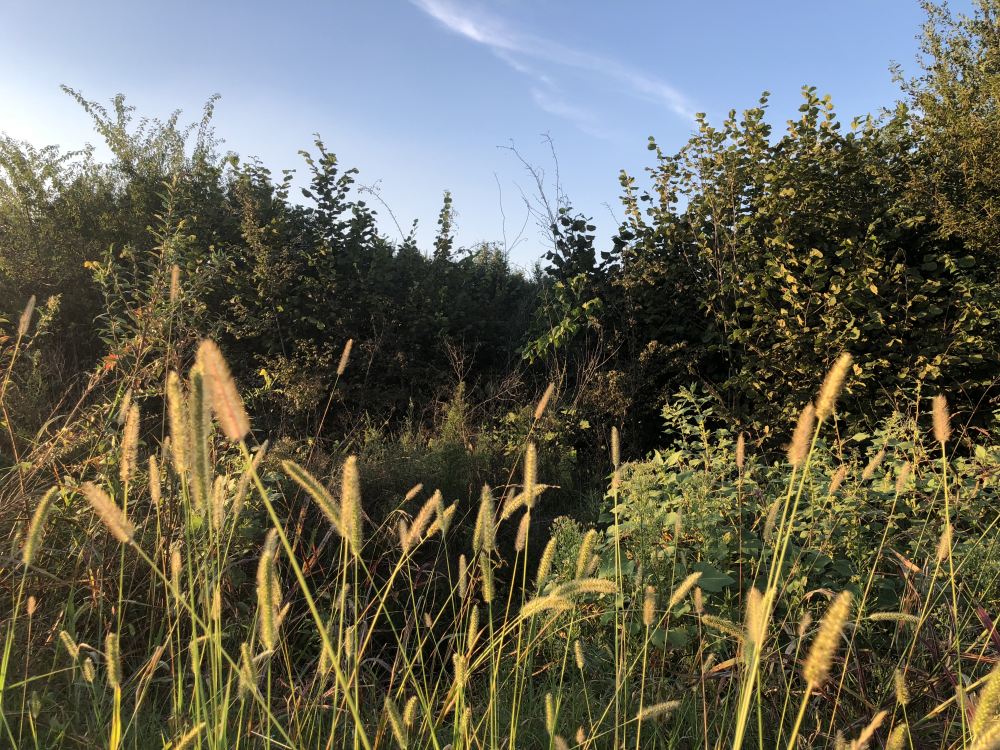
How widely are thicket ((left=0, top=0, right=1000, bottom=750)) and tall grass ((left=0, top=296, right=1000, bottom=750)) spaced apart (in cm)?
2

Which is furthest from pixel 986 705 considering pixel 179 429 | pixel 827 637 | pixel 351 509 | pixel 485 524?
pixel 179 429

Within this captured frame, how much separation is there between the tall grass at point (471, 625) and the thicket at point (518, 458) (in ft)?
0.06

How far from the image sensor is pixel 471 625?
1.30 meters

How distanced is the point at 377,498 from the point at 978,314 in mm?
4111

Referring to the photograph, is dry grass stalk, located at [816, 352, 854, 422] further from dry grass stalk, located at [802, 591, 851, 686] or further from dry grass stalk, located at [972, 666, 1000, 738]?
dry grass stalk, located at [972, 666, 1000, 738]

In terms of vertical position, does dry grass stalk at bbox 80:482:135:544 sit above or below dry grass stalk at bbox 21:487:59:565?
above

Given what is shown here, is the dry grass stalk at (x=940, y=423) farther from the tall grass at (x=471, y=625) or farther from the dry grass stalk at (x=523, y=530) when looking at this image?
the dry grass stalk at (x=523, y=530)

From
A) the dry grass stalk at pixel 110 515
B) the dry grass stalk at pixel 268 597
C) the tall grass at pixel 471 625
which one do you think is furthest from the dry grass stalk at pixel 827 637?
the dry grass stalk at pixel 110 515

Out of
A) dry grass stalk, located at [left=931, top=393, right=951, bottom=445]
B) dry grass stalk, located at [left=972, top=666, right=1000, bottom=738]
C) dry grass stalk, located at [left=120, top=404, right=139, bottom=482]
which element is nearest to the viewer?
dry grass stalk, located at [left=972, top=666, right=1000, bottom=738]

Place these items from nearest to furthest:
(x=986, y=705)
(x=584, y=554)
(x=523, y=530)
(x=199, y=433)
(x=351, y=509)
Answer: (x=986, y=705) < (x=199, y=433) < (x=351, y=509) < (x=584, y=554) < (x=523, y=530)

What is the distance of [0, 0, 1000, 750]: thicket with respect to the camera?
1349 mm

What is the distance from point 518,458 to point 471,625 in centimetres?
121

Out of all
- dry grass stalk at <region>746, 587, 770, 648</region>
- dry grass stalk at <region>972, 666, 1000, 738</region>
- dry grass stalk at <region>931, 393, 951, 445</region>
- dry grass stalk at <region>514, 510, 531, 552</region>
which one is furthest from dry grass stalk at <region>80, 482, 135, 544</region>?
dry grass stalk at <region>931, 393, 951, 445</region>

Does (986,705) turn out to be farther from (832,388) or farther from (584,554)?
(584,554)
